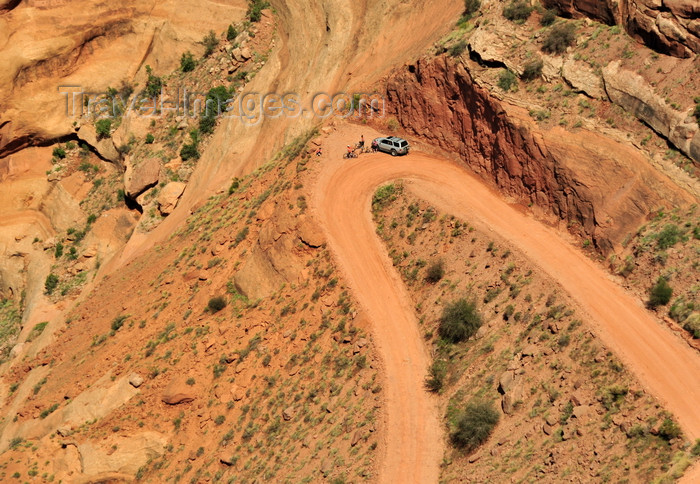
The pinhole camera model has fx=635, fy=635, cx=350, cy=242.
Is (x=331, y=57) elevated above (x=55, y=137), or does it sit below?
above

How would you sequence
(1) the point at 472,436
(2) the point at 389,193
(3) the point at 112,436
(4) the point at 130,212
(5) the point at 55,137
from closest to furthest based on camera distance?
(1) the point at 472,436 < (3) the point at 112,436 < (2) the point at 389,193 < (4) the point at 130,212 < (5) the point at 55,137

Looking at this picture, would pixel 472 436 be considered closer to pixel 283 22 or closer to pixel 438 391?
pixel 438 391

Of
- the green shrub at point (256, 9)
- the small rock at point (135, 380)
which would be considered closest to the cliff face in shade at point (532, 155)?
the green shrub at point (256, 9)

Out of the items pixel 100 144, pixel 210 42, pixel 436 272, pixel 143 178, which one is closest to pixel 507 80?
pixel 436 272

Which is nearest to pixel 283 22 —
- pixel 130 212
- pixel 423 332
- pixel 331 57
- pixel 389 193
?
pixel 331 57

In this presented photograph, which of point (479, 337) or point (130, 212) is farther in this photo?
point (130, 212)

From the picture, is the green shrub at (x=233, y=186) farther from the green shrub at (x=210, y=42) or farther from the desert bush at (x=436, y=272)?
the desert bush at (x=436, y=272)

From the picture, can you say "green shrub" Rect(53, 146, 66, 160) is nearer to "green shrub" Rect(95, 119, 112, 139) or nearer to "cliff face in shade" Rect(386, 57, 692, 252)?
"green shrub" Rect(95, 119, 112, 139)
